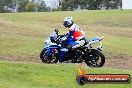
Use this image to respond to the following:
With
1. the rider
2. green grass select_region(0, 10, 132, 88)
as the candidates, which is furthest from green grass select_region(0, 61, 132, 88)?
Result: the rider

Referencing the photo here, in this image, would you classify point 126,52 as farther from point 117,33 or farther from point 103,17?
point 103,17

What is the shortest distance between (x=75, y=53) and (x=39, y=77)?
3.88 meters

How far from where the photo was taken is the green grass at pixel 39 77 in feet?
37.2

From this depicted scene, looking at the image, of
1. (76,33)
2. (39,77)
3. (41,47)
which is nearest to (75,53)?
(76,33)

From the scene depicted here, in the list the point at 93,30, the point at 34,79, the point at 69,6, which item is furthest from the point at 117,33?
the point at 69,6

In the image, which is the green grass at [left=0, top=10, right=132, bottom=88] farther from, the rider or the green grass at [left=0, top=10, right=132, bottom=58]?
the rider

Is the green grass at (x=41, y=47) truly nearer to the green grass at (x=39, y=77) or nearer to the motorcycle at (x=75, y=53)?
the green grass at (x=39, y=77)

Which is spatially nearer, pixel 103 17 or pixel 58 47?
pixel 58 47

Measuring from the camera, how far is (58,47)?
1628cm

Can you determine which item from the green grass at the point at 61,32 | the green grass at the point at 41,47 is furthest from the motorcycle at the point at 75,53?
the green grass at the point at 61,32

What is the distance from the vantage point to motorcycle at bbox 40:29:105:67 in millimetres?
15523

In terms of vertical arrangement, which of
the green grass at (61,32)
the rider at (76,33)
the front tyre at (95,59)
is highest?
the rider at (76,33)

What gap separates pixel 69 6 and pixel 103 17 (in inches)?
1585

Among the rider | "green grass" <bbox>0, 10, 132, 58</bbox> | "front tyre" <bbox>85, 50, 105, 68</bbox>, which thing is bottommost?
"green grass" <bbox>0, 10, 132, 58</bbox>
